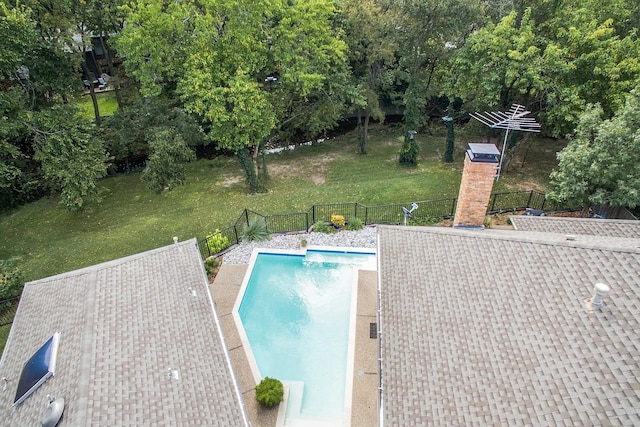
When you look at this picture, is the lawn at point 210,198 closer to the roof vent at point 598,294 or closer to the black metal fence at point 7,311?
the black metal fence at point 7,311

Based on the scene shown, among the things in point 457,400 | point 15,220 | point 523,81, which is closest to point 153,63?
point 15,220

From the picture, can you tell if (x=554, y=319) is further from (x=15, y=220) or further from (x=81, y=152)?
(x=15, y=220)

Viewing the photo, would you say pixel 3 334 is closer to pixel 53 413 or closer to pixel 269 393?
pixel 53 413

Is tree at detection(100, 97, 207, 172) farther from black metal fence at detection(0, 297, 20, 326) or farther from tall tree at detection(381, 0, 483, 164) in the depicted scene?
tall tree at detection(381, 0, 483, 164)

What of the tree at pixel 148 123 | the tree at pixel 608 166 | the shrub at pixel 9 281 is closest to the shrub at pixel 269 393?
the shrub at pixel 9 281

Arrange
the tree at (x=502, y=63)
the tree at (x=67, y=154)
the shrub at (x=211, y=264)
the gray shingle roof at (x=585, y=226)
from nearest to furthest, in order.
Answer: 1. the gray shingle roof at (x=585, y=226)
2. the shrub at (x=211, y=264)
3. the tree at (x=67, y=154)
4. the tree at (x=502, y=63)

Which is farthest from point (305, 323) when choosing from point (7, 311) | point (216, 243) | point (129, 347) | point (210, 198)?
point (210, 198)

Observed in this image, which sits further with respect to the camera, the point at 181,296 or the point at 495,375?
the point at 181,296
